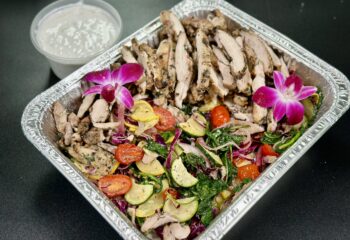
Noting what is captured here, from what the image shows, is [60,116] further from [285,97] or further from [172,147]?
[285,97]

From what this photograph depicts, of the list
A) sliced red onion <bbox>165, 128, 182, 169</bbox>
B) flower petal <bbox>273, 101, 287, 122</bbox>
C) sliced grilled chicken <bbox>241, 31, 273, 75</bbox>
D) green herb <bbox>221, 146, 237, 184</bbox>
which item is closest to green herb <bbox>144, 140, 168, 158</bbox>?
sliced red onion <bbox>165, 128, 182, 169</bbox>

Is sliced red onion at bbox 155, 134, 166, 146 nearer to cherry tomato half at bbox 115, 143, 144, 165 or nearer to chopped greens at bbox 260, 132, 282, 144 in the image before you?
cherry tomato half at bbox 115, 143, 144, 165

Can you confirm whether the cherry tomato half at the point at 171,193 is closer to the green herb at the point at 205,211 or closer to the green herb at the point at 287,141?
the green herb at the point at 205,211

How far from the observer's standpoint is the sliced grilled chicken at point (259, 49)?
1840 millimetres

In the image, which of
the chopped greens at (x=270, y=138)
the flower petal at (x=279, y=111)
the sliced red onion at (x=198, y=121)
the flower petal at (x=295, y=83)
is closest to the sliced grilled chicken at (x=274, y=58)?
the flower petal at (x=295, y=83)

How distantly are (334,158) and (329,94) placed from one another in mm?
304

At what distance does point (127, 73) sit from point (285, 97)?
0.69 metres

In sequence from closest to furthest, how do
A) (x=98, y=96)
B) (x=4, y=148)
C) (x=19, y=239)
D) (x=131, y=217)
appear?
1. (x=131, y=217)
2. (x=19, y=239)
3. (x=98, y=96)
4. (x=4, y=148)

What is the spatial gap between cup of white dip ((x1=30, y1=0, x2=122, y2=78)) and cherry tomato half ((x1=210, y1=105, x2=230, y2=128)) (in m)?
0.64

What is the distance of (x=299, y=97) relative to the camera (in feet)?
5.73

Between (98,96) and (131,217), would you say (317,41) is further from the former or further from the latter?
(131,217)

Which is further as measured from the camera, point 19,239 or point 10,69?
point 10,69

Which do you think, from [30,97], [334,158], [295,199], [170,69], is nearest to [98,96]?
[170,69]

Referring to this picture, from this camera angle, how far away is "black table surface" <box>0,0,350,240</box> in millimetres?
1669
